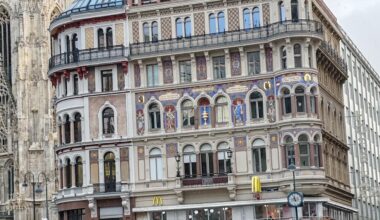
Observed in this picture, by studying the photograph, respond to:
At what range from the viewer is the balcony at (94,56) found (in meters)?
77.9

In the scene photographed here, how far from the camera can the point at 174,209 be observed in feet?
247

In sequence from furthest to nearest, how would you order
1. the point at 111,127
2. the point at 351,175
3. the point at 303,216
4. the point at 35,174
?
1. the point at 35,174
2. the point at 351,175
3. the point at 111,127
4. the point at 303,216

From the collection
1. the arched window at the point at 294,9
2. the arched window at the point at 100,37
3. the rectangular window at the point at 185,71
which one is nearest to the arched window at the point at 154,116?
the rectangular window at the point at 185,71

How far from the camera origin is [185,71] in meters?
77.1

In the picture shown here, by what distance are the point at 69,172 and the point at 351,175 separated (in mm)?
33310

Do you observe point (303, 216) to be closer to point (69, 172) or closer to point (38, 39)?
point (69, 172)

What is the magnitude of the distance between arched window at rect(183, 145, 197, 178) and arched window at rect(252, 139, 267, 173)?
4.98 metres

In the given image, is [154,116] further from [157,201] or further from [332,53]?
[332,53]

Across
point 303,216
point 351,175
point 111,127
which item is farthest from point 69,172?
point 351,175

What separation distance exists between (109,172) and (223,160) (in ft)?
31.1

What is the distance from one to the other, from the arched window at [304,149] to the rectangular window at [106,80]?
1656cm

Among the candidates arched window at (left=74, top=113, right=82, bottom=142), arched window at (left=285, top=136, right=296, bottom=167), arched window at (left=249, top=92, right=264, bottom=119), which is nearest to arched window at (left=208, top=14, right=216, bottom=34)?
arched window at (left=249, top=92, right=264, bottom=119)

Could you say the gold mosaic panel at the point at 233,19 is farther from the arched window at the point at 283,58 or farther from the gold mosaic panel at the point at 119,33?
the gold mosaic panel at the point at 119,33

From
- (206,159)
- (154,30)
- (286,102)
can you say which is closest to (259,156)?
(206,159)
